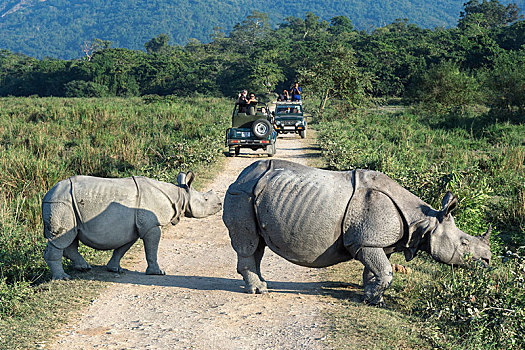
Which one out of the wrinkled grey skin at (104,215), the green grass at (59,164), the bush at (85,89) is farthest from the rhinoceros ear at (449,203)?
the bush at (85,89)

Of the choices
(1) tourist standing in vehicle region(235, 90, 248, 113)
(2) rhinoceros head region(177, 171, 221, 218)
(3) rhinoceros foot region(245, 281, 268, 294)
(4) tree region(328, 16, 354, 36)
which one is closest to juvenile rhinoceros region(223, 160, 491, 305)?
(3) rhinoceros foot region(245, 281, 268, 294)

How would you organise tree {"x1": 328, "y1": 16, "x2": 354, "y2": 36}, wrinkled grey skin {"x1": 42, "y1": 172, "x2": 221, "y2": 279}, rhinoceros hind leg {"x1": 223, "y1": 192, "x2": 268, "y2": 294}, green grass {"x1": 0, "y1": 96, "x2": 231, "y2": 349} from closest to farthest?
green grass {"x1": 0, "y1": 96, "x2": 231, "y2": 349} → rhinoceros hind leg {"x1": 223, "y1": 192, "x2": 268, "y2": 294} → wrinkled grey skin {"x1": 42, "y1": 172, "x2": 221, "y2": 279} → tree {"x1": 328, "y1": 16, "x2": 354, "y2": 36}

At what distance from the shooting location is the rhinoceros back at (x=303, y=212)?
19.9 ft

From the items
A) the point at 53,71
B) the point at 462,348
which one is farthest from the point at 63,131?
the point at 53,71

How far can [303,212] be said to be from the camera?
20.0ft

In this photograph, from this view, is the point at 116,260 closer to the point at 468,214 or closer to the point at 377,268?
the point at 377,268

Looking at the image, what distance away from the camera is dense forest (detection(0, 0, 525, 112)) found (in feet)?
107

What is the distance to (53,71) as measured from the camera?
72.1 metres

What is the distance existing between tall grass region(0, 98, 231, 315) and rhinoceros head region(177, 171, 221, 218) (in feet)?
6.41

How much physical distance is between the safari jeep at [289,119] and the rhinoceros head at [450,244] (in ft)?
59.0

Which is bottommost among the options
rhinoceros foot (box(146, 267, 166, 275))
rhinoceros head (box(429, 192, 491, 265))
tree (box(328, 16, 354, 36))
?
rhinoceros foot (box(146, 267, 166, 275))

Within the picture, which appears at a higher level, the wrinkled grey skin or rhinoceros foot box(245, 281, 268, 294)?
the wrinkled grey skin

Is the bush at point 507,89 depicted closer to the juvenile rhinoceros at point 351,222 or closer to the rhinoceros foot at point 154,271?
the juvenile rhinoceros at point 351,222

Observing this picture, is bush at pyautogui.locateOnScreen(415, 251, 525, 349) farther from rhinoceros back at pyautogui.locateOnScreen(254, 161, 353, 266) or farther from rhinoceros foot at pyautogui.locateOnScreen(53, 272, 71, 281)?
rhinoceros foot at pyautogui.locateOnScreen(53, 272, 71, 281)
